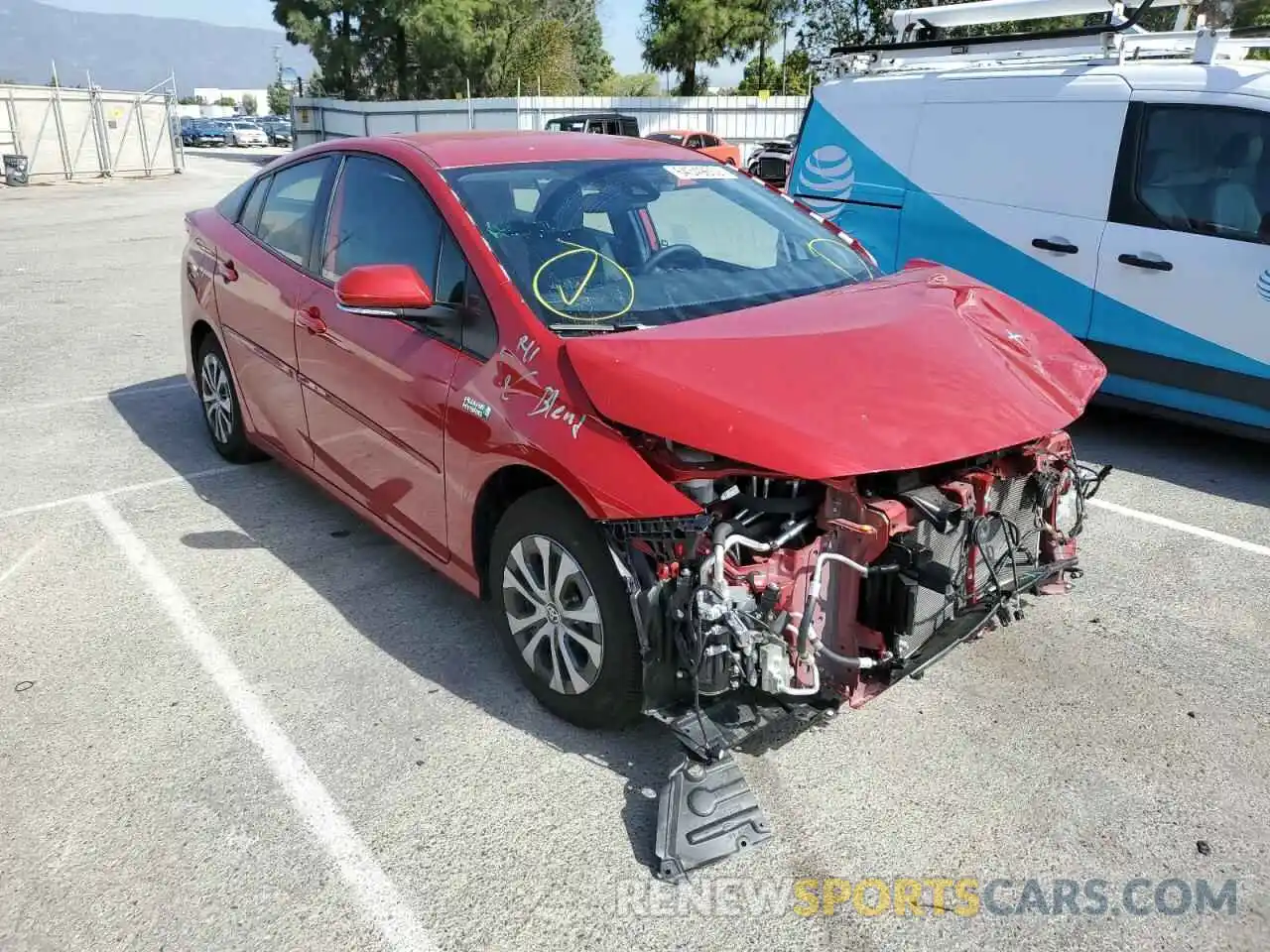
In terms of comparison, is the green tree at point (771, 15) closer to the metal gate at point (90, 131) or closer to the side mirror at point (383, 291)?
the metal gate at point (90, 131)

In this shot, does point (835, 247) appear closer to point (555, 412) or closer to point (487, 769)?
point (555, 412)

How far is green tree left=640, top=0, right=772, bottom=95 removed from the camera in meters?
39.3

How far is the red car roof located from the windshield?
75 millimetres

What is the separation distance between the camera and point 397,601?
4.01 metres

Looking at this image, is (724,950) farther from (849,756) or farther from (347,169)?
(347,169)

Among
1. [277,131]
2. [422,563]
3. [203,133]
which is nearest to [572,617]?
[422,563]

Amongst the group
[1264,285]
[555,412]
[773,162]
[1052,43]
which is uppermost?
[1052,43]

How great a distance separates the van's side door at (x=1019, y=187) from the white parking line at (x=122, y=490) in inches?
178

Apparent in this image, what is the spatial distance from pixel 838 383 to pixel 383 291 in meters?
1.48

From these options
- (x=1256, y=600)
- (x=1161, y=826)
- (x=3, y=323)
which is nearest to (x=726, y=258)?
(x=1161, y=826)

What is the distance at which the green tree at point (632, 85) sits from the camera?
49812mm

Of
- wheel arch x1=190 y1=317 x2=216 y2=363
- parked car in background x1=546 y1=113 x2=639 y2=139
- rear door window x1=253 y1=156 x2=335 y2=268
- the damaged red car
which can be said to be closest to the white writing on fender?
the damaged red car

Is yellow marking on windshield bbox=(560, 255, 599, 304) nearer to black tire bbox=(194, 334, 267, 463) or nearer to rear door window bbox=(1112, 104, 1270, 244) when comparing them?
black tire bbox=(194, 334, 267, 463)

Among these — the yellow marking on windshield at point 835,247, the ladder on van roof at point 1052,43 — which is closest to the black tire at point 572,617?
the yellow marking on windshield at point 835,247
